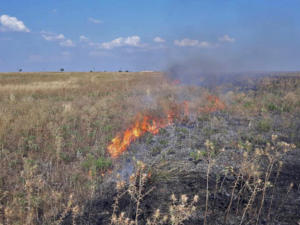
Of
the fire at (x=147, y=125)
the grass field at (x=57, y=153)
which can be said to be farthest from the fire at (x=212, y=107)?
the grass field at (x=57, y=153)

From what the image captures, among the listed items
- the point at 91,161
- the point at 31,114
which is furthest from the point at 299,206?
the point at 31,114

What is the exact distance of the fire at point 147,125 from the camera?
6.79m

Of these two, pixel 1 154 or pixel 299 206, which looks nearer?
pixel 299 206

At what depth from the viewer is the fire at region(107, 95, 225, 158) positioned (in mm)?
6789

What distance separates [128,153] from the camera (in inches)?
242

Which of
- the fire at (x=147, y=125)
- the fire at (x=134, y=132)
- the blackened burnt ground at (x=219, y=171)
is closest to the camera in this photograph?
the blackened burnt ground at (x=219, y=171)

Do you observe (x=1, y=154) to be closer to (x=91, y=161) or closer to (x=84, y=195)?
(x=91, y=161)

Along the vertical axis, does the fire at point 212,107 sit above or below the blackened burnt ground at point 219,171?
above

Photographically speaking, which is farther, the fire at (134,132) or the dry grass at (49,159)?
the fire at (134,132)

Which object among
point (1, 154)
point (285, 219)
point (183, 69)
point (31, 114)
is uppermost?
point (183, 69)

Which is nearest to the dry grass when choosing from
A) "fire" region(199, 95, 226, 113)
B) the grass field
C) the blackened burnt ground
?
the grass field

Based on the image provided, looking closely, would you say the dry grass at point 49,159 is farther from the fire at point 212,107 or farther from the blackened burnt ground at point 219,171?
the fire at point 212,107

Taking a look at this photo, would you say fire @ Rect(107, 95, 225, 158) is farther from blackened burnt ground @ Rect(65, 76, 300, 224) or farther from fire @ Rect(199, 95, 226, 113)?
blackened burnt ground @ Rect(65, 76, 300, 224)

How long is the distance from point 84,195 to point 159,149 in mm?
2680
